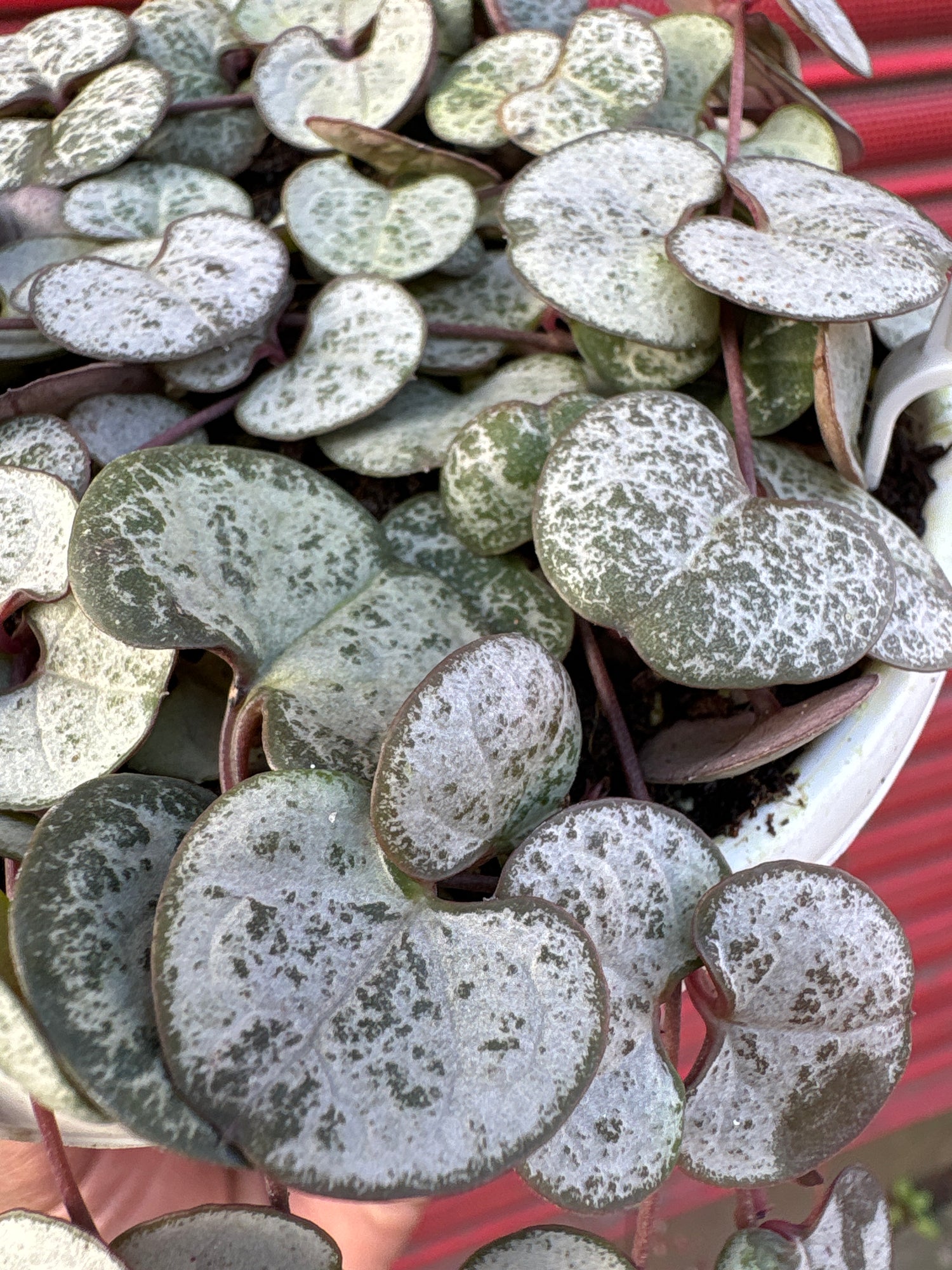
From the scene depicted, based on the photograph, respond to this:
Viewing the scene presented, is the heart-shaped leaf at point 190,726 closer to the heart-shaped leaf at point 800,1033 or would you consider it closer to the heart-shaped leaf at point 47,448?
the heart-shaped leaf at point 47,448

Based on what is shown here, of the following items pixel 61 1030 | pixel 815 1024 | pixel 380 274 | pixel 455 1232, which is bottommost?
pixel 455 1232

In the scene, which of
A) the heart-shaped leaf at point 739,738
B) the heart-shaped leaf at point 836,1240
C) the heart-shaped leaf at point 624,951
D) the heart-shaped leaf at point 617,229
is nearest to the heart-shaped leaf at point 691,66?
the heart-shaped leaf at point 617,229

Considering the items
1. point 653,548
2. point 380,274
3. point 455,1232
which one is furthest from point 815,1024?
point 455,1232

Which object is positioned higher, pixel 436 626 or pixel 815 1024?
pixel 436 626

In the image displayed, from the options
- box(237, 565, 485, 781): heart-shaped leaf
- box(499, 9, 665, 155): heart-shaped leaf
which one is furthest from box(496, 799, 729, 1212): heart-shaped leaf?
box(499, 9, 665, 155): heart-shaped leaf

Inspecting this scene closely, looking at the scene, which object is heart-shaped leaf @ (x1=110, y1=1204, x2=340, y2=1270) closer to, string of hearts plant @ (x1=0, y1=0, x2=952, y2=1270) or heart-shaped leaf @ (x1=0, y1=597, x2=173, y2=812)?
string of hearts plant @ (x1=0, y1=0, x2=952, y2=1270)

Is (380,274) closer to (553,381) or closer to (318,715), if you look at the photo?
(553,381)
